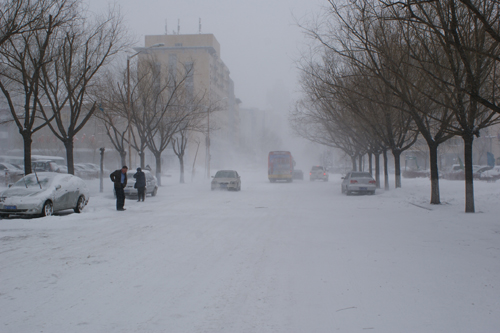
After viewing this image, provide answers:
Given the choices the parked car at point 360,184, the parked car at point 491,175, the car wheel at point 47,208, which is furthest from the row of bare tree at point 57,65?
the parked car at point 491,175

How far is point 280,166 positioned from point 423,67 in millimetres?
33241

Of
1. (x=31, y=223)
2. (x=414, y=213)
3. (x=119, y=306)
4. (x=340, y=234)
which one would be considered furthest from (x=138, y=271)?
(x=414, y=213)

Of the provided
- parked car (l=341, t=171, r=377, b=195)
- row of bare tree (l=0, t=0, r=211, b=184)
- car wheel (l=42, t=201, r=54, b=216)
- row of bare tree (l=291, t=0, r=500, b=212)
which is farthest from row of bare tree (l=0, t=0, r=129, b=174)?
parked car (l=341, t=171, r=377, b=195)

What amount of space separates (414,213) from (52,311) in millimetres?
13597

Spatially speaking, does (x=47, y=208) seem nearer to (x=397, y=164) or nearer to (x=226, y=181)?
(x=226, y=181)

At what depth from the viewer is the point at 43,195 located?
44.8 feet

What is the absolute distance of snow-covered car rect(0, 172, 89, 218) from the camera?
1315 cm

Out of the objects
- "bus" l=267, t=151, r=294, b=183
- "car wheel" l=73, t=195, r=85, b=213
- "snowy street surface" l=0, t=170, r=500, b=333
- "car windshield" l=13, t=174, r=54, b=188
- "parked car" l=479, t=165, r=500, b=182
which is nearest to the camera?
"snowy street surface" l=0, t=170, r=500, b=333

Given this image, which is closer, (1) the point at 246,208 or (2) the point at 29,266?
(2) the point at 29,266

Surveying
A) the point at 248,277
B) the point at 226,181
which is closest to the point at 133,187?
the point at 226,181

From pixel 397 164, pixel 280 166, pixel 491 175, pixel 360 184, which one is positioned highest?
pixel 280 166

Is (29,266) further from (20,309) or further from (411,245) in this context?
(411,245)

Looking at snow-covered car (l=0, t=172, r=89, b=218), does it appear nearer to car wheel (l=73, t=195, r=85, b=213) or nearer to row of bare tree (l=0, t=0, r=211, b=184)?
car wheel (l=73, t=195, r=85, b=213)

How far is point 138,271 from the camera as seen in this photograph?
6777 mm
